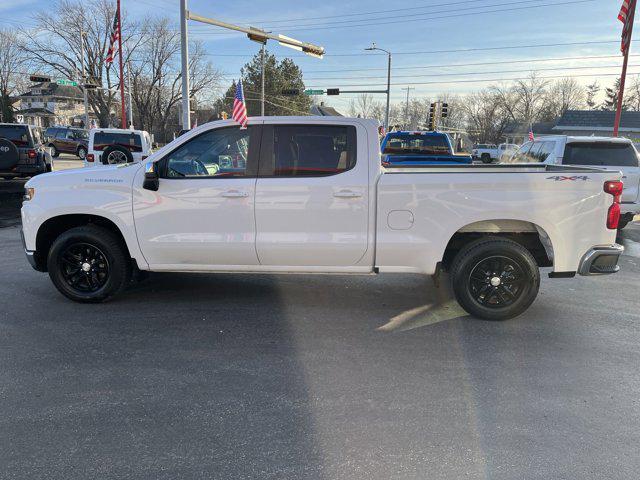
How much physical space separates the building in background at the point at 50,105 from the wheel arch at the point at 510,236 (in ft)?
291

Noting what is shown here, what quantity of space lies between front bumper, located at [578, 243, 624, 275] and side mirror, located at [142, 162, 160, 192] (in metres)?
4.27

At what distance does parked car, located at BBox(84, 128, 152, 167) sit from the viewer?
54.7ft

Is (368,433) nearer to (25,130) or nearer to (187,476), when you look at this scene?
(187,476)

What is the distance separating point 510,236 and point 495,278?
0.50m

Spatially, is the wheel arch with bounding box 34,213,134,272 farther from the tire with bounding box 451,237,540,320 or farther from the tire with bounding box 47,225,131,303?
the tire with bounding box 451,237,540,320

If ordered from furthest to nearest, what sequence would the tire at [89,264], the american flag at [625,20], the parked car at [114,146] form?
the parked car at [114,146], the american flag at [625,20], the tire at [89,264]

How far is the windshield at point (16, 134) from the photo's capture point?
47.1 feet

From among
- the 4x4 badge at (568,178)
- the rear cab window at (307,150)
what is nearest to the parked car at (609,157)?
the 4x4 badge at (568,178)

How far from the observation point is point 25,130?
14.6 m

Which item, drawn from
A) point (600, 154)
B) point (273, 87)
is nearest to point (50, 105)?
point (273, 87)

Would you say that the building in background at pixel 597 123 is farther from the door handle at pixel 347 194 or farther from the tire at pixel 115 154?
the door handle at pixel 347 194

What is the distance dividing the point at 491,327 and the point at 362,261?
1416 mm

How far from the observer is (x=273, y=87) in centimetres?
6462

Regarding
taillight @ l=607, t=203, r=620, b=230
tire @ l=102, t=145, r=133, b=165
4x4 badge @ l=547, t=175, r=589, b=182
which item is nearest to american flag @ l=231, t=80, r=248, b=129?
4x4 badge @ l=547, t=175, r=589, b=182
